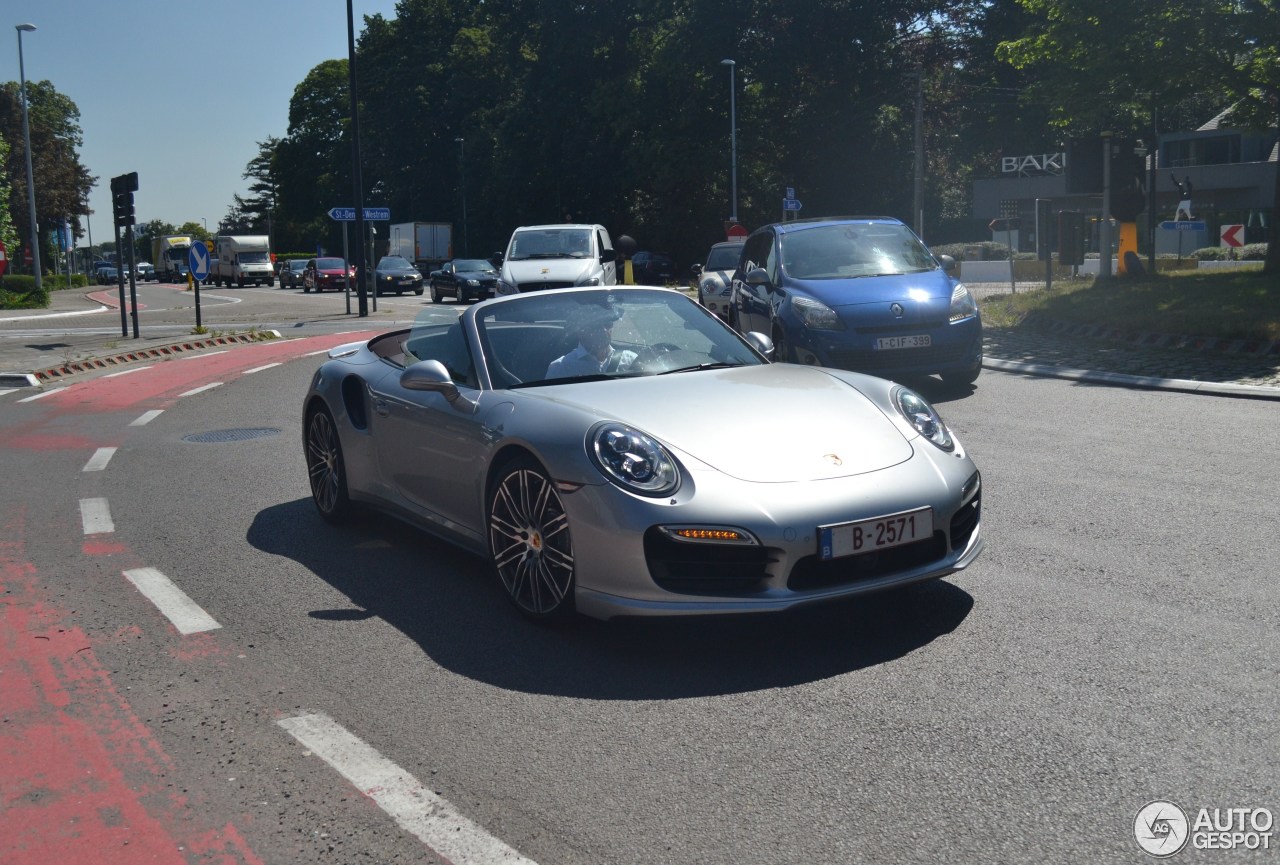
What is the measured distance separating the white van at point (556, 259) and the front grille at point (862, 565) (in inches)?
706

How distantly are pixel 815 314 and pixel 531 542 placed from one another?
747 centimetres

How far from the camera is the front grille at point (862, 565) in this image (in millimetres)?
4676

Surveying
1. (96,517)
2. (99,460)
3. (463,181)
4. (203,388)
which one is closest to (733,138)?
(463,181)

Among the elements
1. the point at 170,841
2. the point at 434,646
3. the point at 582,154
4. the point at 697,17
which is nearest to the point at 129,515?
the point at 434,646

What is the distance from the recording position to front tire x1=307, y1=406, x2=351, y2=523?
7.26 metres

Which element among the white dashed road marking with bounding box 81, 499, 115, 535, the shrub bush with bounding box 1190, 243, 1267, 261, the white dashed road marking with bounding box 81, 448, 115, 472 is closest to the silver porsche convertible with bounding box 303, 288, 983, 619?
the white dashed road marking with bounding box 81, 499, 115, 535

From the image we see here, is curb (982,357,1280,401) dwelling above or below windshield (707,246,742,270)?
below

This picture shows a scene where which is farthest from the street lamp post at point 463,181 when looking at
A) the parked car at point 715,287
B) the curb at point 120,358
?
the parked car at point 715,287

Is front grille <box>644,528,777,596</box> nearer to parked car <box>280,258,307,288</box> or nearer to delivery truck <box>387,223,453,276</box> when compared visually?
parked car <box>280,258,307,288</box>

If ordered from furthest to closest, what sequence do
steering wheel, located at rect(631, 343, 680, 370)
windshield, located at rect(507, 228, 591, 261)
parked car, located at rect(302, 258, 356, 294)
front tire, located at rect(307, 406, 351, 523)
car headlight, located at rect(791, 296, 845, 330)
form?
parked car, located at rect(302, 258, 356, 294) < windshield, located at rect(507, 228, 591, 261) < car headlight, located at rect(791, 296, 845, 330) < front tire, located at rect(307, 406, 351, 523) < steering wheel, located at rect(631, 343, 680, 370)

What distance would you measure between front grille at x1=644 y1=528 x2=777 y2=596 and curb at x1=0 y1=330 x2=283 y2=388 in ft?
49.5

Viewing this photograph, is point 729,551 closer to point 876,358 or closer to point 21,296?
point 876,358

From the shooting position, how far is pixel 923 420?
5.56 metres

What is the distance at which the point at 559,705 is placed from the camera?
4.36 m
